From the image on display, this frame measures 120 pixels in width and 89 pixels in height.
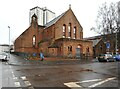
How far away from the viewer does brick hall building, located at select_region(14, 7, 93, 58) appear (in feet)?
171

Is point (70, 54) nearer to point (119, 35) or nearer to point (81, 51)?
point (81, 51)

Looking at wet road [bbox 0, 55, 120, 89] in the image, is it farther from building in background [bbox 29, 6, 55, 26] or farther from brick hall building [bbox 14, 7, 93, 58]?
building in background [bbox 29, 6, 55, 26]

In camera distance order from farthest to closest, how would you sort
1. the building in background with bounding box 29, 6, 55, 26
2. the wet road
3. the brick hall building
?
1. the building in background with bounding box 29, 6, 55, 26
2. the brick hall building
3. the wet road

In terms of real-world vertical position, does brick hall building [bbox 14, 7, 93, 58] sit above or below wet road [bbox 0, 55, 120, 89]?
above

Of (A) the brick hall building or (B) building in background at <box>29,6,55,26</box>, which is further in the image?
(B) building in background at <box>29,6,55,26</box>

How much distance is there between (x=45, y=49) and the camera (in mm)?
58344

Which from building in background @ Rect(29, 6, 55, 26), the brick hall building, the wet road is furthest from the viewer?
building in background @ Rect(29, 6, 55, 26)

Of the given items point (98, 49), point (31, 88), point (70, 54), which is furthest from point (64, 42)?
point (31, 88)

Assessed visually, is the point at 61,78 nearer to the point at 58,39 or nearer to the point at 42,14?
the point at 58,39

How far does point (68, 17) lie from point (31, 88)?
5233 centimetres

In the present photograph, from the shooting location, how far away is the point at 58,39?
175 ft

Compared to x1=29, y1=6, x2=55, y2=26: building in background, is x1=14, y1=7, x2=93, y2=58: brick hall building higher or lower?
lower

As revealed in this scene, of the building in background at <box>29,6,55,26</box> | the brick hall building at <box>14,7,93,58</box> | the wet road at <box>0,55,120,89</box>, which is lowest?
the wet road at <box>0,55,120,89</box>

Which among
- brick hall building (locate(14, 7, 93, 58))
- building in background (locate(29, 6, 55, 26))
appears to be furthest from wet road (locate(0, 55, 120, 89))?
building in background (locate(29, 6, 55, 26))
